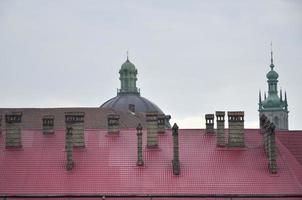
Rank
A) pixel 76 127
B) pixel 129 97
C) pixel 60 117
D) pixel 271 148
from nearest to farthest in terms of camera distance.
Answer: pixel 271 148 < pixel 76 127 < pixel 60 117 < pixel 129 97

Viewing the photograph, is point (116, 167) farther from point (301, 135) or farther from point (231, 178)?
point (301, 135)

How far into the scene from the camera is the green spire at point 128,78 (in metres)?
172

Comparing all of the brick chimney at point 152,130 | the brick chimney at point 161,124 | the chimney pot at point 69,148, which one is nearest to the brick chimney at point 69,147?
the chimney pot at point 69,148

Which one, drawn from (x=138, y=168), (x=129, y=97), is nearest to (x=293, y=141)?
(x=138, y=168)

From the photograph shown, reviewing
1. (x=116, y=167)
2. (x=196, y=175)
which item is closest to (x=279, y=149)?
(x=196, y=175)

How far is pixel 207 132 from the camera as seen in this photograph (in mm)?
76562

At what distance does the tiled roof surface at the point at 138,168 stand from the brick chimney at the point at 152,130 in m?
0.59

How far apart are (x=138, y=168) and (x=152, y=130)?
12.4 ft

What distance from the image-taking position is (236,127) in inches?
2970

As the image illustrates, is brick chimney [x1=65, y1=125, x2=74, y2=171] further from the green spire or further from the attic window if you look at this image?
the green spire

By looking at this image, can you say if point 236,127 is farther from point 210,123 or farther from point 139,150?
point 139,150

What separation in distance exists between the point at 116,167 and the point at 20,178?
24.8ft

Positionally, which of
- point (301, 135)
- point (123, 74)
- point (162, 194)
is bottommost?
point (162, 194)

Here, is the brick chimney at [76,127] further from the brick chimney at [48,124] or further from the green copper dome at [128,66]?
the green copper dome at [128,66]
